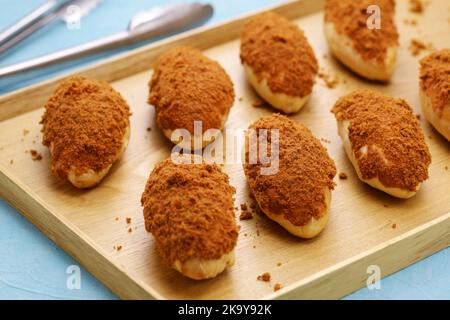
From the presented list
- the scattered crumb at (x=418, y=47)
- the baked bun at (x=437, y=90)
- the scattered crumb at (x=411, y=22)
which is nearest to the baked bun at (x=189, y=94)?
the baked bun at (x=437, y=90)

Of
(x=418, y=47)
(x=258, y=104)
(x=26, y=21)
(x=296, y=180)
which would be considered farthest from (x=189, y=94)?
(x=418, y=47)

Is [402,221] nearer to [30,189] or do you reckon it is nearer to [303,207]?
[303,207]

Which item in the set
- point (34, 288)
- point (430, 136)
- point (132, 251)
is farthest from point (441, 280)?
point (34, 288)

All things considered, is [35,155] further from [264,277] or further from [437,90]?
[437,90]

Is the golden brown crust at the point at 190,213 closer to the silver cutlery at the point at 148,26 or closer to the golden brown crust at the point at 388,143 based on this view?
the golden brown crust at the point at 388,143

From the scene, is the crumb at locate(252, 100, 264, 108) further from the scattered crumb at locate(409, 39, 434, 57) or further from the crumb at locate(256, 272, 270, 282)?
the crumb at locate(256, 272, 270, 282)
